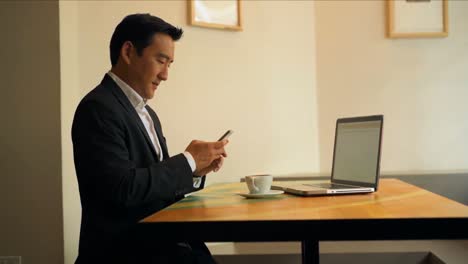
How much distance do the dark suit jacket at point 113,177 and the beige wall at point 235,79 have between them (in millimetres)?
1157

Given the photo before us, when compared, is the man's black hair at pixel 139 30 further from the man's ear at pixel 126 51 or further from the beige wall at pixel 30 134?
the beige wall at pixel 30 134

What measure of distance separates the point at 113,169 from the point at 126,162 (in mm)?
48

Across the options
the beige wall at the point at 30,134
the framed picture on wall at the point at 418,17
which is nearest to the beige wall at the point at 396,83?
the framed picture on wall at the point at 418,17

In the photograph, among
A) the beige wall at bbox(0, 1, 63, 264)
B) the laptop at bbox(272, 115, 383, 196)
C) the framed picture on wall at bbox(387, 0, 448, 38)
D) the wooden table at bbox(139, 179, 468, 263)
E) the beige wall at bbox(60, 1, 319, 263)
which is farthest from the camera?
the framed picture on wall at bbox(387, 0, 448, 38)

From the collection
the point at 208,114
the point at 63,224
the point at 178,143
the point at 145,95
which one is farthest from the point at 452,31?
the point at 63,224

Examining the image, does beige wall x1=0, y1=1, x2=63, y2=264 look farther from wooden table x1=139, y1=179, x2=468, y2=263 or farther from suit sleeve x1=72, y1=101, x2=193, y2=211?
wooden table x1=139, y1=179, x2=468, y2=263

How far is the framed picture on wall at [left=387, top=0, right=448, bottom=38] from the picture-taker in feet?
9.72

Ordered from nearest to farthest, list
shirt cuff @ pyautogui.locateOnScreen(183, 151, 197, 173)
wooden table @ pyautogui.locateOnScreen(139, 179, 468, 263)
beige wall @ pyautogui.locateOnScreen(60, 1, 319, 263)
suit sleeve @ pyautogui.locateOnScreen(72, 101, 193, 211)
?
wooden table @ pyautogui.locateOnScreen(139, 179, 468, 263), suit sleeve @ pyautogui.locateOnScreen(72, 101, 193, 211), shirt cuff @ pyautogui.locateOnScreen(183, 151, 197, 173), beige wall @ pyautogui.locateOnScreen(60, 1, 319, 263)

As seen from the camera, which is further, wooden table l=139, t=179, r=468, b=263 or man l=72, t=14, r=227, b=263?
man l=72, t=14, r=227, b=263

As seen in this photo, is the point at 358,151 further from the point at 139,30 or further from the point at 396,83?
the point at 396,83

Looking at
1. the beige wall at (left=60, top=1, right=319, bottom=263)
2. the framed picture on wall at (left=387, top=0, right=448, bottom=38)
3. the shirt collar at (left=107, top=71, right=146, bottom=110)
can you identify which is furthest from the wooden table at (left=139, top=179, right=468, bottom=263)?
the framed picture on wall at (left=387, top=0, right=448, bottom=38)

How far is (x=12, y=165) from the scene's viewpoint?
2.28m

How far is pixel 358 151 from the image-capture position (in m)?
1.48

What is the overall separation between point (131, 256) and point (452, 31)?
100 inches
